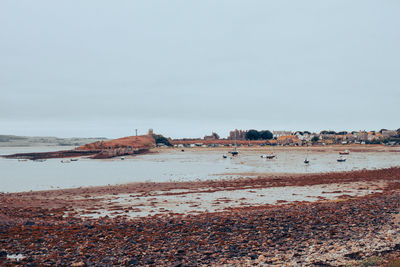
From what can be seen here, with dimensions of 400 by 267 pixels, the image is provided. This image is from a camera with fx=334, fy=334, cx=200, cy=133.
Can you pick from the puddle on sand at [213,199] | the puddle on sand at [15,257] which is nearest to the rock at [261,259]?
the puddle on sand at [15,257]

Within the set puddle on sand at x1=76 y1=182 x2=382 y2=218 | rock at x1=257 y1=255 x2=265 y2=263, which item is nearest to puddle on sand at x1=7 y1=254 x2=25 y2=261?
rock at x1=257 y1=255 x2=265 y2=263

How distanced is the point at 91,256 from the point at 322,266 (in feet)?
23.8

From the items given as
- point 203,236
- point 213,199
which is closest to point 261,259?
point 203,236

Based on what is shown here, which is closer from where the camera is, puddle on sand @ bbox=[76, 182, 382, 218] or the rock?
the rock

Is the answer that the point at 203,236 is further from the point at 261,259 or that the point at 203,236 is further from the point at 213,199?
the point at 213,199

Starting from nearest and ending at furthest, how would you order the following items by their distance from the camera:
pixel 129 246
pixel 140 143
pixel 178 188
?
pixel 129 246 < pixel 178 188 < pixel 140 143

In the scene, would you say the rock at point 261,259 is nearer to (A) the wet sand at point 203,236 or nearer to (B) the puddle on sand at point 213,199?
(A) the wet sand at point 203,236

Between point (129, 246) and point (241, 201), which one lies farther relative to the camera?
point (241, 201)

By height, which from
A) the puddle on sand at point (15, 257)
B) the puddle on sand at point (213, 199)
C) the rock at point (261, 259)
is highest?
the rock at point (261, 259)

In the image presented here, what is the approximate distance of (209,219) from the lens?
633 inches

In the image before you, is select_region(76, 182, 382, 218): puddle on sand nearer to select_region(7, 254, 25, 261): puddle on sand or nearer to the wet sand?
the wet sand

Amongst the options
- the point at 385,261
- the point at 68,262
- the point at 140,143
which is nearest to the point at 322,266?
the point at 385,261

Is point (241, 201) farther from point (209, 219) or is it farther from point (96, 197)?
point (96, 197)

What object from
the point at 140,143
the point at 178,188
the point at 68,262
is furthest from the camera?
the point at 140,143
